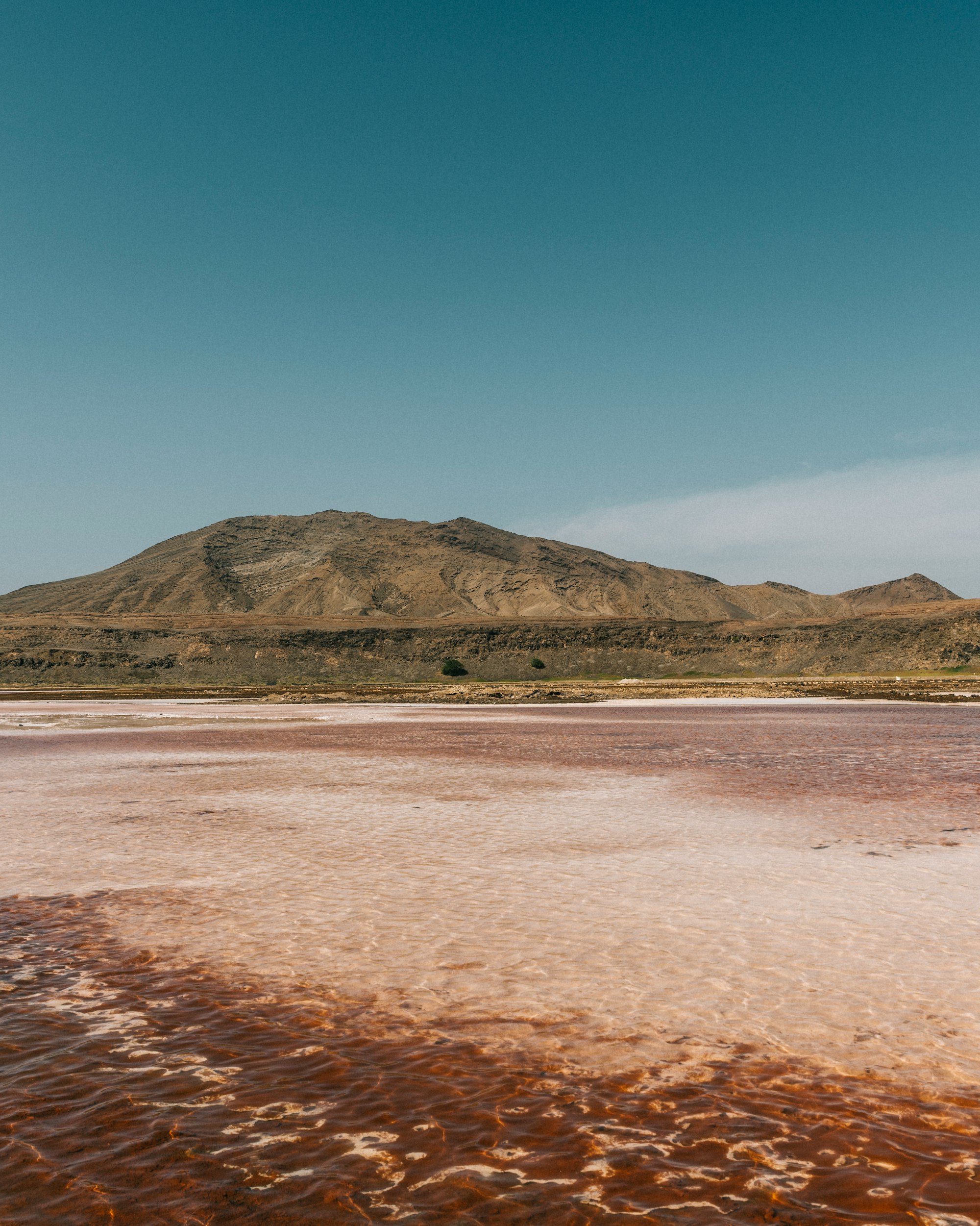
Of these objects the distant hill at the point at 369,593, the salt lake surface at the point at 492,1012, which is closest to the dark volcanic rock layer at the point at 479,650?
the distant hill at the point at 369,593

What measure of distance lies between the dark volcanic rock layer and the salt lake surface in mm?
81760

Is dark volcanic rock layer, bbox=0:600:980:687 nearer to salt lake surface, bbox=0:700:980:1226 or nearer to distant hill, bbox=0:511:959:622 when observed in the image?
distant hill, bbox=0:511:959:622

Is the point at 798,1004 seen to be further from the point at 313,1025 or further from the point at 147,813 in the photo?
the point at 147,813

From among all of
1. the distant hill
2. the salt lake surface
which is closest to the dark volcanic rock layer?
the distant hill

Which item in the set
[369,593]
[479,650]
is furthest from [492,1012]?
[369,593]

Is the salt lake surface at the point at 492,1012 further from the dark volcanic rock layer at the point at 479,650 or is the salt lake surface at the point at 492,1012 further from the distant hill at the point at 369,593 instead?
the distant hill at the point at 369,593

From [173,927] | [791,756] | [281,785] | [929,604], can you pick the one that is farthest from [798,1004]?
[929,604]

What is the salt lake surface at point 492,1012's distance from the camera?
4422 millimetres

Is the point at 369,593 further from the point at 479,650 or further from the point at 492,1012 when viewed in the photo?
the point at 492,1012

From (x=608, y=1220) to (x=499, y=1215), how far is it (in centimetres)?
50

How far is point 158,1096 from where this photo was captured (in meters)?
5.27

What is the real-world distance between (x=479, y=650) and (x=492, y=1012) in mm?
100621

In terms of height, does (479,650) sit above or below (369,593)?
below

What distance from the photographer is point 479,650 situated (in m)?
107
